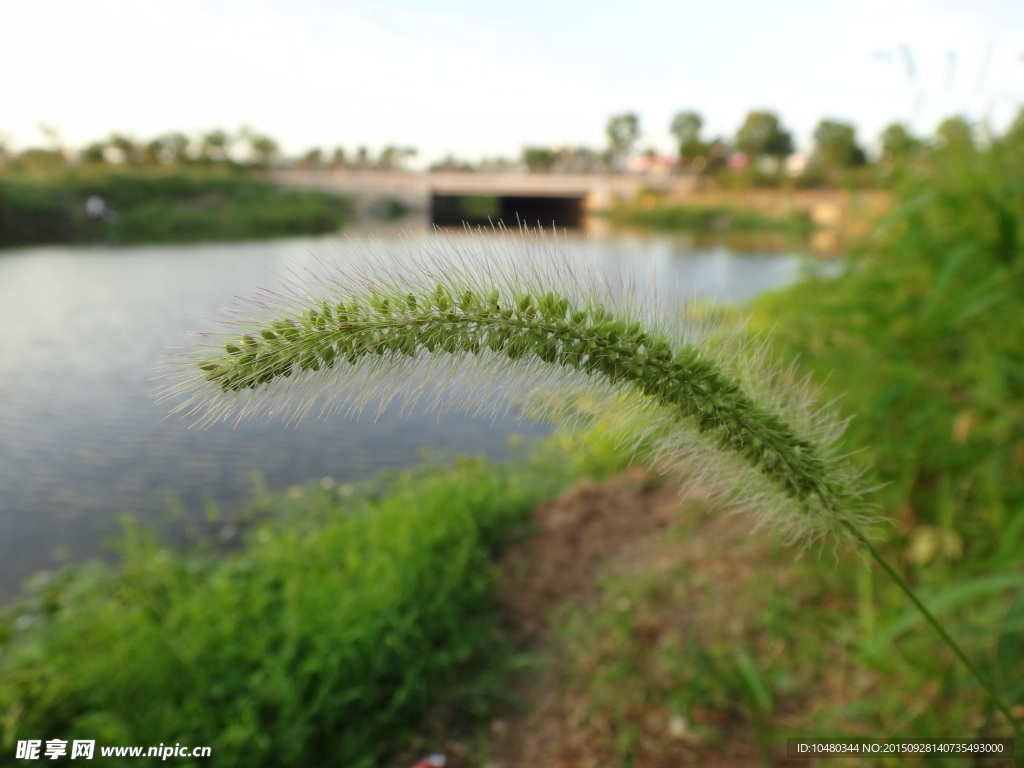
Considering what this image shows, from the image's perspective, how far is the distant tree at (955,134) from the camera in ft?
12.0

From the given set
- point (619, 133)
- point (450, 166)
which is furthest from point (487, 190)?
point (619, 133)

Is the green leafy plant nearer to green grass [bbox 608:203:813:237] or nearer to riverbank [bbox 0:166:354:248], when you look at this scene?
riverbank [bbox 0:166:354:248]

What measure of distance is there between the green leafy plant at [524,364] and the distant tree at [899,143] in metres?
3.81

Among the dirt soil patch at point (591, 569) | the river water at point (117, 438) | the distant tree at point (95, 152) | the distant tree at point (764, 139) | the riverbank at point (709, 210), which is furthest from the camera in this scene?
the distant tree at point (764, 139)

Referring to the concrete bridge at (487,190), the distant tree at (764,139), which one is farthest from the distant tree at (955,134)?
the distant tree at (764,139)

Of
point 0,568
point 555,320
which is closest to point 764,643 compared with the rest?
point 555,320

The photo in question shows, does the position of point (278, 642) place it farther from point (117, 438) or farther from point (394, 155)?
point (394, 155)

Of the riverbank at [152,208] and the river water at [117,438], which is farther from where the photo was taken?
the riverbank at [152,208]

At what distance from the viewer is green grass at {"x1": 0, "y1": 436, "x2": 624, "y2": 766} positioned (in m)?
2.55

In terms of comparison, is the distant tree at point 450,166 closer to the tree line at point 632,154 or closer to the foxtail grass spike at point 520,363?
the tree line at point 632,154

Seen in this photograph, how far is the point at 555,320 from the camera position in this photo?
1070 millimetres

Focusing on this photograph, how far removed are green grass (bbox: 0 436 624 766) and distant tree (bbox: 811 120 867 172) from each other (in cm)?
618

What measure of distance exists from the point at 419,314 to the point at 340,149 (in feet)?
237

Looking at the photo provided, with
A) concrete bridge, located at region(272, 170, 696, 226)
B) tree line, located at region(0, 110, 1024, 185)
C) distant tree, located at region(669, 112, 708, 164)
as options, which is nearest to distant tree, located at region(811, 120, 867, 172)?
tree line, located at region(0, 110, 1024, 185)
